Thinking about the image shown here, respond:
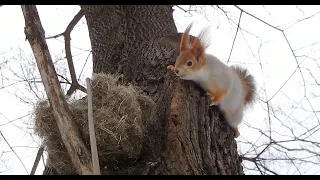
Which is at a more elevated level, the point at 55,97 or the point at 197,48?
the point at 197,48

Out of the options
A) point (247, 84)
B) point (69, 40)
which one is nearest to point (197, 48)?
point (247, 84)

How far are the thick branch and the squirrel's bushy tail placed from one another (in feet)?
3.95

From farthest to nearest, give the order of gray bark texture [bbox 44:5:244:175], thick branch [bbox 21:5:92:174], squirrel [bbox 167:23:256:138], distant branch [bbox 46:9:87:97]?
1. distant branch [bbox 46:9:87:97]
2. squirrel [bbox 167:23:256:138]
3. gray bark texture [bbox 44:5:244:175]
4. thick branch [bbox 21:5:92:174]

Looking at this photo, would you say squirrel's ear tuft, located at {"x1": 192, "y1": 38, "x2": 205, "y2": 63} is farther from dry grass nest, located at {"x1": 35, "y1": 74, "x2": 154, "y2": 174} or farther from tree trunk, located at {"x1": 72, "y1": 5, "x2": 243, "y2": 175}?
dry grass nest, located at {"x1": 35, "y1": 74, "x2": 154, "y2": 174}

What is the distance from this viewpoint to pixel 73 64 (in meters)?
3.88

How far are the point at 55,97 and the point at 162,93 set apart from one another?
594mm

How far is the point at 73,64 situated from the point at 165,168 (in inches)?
76.0

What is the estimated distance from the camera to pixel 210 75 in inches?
105

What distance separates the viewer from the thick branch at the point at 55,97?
2092 mm

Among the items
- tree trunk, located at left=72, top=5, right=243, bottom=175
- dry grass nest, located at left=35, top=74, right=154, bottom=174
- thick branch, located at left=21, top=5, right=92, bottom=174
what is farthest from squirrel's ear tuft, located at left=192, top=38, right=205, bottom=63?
thick branch, located at left=21, top=5, right=92, bottom=174

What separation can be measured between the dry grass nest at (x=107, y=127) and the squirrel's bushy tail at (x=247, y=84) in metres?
0.81

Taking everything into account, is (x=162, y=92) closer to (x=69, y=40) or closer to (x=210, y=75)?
(x=210, y=75)

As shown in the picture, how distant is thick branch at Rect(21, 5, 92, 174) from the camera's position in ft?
6.86
